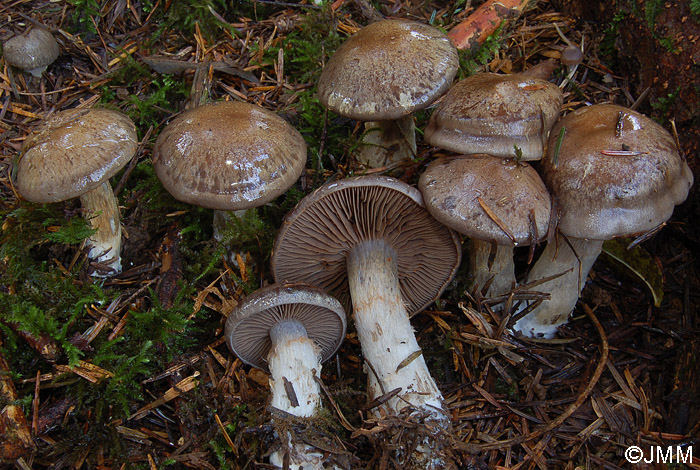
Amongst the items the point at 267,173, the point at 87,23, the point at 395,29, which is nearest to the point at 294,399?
the point at 267,173

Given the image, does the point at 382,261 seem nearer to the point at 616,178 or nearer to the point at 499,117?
the point at 499,117

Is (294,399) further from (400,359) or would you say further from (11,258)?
(11,258)

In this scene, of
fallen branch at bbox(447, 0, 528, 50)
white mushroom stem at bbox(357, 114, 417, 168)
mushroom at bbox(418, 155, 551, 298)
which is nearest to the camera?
mushroom at bbox(418, 155, 551, 298)

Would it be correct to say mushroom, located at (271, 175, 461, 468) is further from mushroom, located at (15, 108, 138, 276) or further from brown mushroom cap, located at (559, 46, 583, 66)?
brown mushroom cap, located at (559, 46, 583, 66)

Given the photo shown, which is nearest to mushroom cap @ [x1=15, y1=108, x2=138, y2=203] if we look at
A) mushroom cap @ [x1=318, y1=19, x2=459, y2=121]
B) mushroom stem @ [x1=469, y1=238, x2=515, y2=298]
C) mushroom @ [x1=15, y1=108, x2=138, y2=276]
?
mushroom @ [x1=15, y1=108, x2=138, y2=276]

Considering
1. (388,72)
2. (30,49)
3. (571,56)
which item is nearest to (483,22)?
(571,56)

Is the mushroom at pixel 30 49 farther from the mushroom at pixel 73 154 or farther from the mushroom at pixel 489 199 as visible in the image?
the mushroom at pixel 489 199
